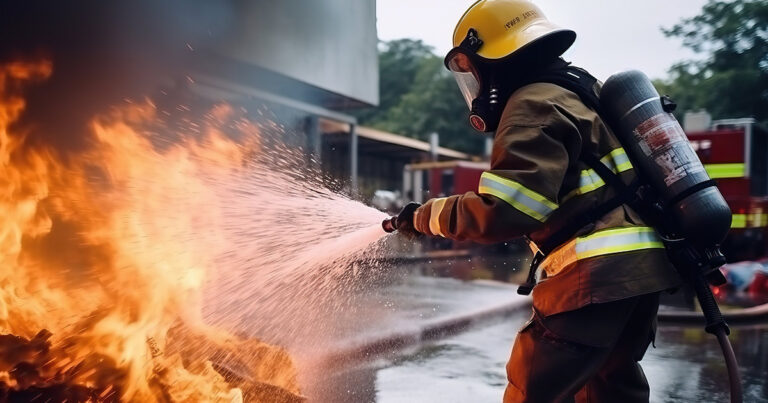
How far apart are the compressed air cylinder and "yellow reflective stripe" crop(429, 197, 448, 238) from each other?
0.63 metres

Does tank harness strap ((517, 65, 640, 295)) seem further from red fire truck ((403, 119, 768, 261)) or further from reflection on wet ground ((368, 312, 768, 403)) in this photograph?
red fire truck ((403, 119, 768, 261))

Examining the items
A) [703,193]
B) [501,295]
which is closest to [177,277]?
[703,193]

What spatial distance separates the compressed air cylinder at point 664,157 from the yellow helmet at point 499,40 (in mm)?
237

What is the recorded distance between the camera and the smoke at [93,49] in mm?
4066

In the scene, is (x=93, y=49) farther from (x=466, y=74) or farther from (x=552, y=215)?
(x=552, y=215)

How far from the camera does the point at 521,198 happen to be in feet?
5.97

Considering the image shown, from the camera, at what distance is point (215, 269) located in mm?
3975

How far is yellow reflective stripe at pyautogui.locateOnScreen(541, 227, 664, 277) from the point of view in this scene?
6.32ft

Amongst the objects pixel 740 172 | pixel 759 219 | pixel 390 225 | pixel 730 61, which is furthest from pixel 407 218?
pixel 730 61

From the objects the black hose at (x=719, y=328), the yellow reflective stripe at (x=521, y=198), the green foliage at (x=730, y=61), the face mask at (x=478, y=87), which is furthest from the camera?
the green foliage at (x=730, y=61)

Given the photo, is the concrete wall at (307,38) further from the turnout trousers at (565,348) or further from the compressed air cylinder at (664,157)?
the turnout trousers at (565,348)

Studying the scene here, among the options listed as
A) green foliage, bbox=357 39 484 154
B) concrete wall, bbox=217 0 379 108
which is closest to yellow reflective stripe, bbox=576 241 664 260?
concrete wall, bbox=217 0 379 108

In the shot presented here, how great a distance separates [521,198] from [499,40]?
2.05 ft

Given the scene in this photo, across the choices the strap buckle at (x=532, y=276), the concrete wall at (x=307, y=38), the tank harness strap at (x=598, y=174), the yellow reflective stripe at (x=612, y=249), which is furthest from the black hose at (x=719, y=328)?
the concrete wall at (x=307, y=38)
